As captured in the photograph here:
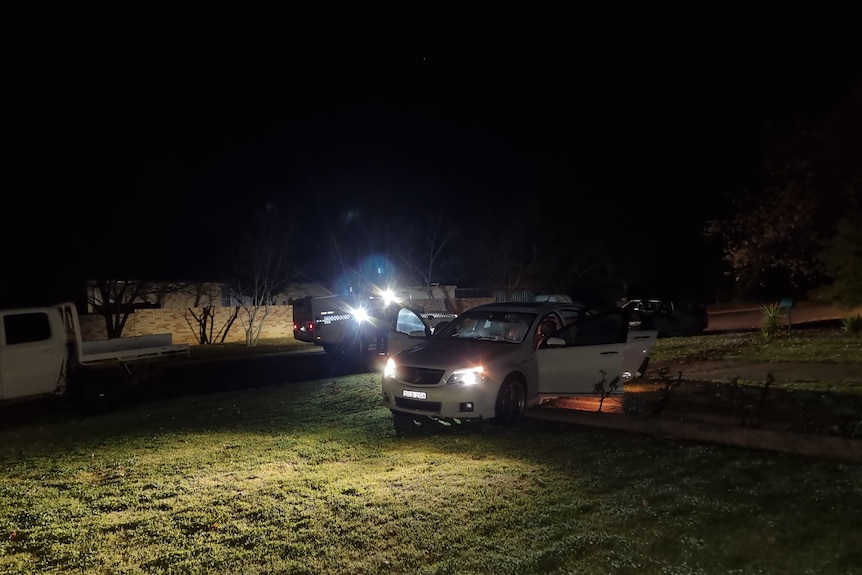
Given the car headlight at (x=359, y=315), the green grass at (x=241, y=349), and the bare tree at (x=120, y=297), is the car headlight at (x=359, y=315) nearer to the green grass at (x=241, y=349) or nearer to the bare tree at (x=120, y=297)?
the green grass at (x=241, y=349)

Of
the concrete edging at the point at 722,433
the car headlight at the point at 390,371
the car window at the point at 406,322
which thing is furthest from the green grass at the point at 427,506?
the car window at the point at 406,322

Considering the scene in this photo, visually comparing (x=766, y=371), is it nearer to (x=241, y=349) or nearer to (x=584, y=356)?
(x=584, y=356)

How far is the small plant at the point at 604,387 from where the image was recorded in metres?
9.30

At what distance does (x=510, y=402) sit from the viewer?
28.9 feet

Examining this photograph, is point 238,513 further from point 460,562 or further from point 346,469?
point 460,562

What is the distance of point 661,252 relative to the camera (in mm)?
54406

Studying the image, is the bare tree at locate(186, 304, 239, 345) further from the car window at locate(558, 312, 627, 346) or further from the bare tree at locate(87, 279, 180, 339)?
the car window at locate(558, 312, 627, 346)

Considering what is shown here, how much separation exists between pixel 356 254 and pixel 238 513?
123ft

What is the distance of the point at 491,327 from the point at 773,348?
28.9ft

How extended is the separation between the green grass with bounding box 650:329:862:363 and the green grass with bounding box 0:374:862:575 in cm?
794

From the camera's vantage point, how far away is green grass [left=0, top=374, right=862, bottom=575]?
4648 mm

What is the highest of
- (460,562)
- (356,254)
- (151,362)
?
(356,254)

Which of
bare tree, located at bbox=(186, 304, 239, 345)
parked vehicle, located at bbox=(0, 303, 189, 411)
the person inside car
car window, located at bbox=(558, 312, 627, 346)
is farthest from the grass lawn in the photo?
bare tree, located at bbox=(186, 304, 239, 345)

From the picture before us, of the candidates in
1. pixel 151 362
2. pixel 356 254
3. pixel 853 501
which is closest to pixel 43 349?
pixel 151 362
